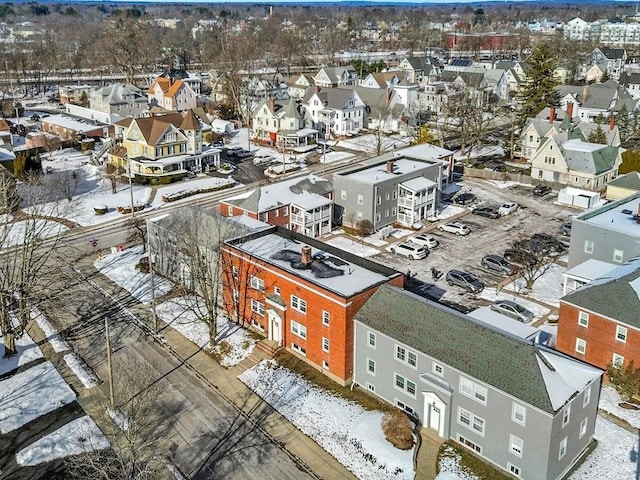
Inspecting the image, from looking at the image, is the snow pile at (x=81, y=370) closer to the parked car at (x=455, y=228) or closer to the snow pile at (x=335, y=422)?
the snow pile at (x=335, y=422)

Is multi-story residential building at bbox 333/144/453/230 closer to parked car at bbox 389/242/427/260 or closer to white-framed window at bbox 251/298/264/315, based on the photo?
parked car at bbox 389/242/427/260

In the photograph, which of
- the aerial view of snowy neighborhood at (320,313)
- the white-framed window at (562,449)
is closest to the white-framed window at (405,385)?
the aerial view of snowy neighborhood at (320,313)

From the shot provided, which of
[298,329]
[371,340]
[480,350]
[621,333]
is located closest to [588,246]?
[621,333]

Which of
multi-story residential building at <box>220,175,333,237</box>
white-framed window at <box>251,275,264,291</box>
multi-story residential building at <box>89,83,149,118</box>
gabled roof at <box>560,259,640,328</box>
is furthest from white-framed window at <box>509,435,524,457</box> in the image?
multi-story residential building at <box>89,83,149,118</box>

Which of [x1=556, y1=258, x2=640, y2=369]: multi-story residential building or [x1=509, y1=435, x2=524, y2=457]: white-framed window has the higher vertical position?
[x1=556, y1=258, x2=640, y2=369]: multi-story residential building

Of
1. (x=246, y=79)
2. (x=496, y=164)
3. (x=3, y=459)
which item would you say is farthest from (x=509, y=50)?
(x=3, y=459)

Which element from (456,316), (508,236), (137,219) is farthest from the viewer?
(137,219)

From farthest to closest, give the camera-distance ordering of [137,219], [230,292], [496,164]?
[496,164]
[137,219]
[230,292]

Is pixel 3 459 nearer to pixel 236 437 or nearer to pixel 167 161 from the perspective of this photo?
pixel 236 437
